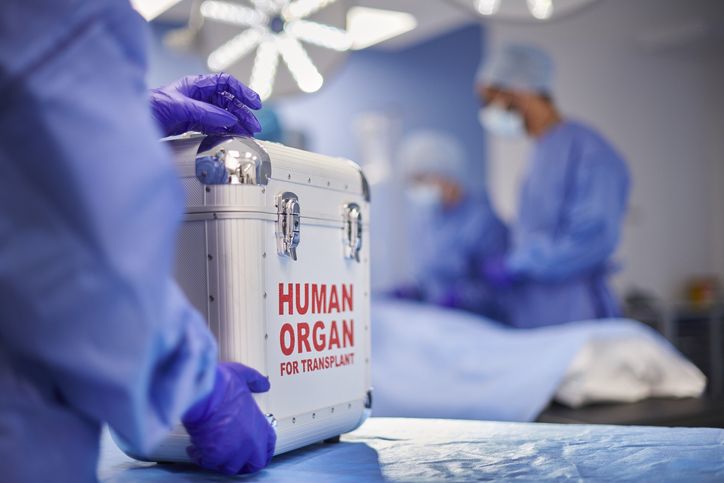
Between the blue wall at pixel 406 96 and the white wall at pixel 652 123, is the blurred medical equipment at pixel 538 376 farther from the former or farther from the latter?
the blue wall at pixel 406 96

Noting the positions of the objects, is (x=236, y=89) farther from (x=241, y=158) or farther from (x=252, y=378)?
(x=252, y=378)

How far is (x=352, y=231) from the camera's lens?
133 cm

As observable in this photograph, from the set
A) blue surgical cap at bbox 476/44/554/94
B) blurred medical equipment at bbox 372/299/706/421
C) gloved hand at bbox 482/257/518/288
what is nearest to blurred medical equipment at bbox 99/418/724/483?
blurred medical equipment at bbox 372/299/706/421

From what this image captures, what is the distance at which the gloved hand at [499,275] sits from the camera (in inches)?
148

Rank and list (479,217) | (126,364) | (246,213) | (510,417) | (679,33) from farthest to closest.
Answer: (679,33)
(479,217)
(510,417)
(246,213)
(126,364)

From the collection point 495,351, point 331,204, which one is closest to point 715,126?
point 495,351

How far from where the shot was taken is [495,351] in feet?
9.60

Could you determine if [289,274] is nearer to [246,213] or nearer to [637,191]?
[246,213]

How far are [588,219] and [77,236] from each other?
2869mm

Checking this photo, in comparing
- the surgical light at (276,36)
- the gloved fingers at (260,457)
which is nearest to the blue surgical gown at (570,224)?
the surgical light at (276,36)

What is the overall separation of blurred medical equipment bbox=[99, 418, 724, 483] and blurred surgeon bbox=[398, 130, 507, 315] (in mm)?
3768

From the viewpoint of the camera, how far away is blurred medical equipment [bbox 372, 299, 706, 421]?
263 centimetres

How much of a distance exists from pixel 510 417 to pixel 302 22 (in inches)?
64.1

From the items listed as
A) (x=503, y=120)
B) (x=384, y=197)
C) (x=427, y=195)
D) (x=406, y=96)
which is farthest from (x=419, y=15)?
(x=503, y=120)
